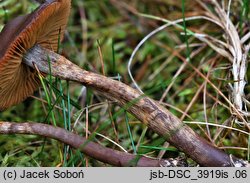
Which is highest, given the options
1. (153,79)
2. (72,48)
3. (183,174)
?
(72,48)

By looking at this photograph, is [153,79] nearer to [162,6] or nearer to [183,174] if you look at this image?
[162,6]

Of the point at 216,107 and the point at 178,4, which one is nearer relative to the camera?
the point at 216,107

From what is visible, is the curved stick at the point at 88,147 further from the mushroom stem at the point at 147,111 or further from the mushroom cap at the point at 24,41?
the mushroom cap at the point at 24,41

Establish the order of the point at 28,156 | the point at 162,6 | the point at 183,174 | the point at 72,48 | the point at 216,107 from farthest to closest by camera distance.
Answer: the point at 162,6 < the point at 72,48 < the point at 216,107 < the point at 28,156 < the point at 183,174

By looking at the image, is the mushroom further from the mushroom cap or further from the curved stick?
the curved stick

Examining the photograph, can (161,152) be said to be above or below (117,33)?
below

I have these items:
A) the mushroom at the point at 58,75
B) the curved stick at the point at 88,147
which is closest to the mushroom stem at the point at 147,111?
the mushroom at the point at 58,75

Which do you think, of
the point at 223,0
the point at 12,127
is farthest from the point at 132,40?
the point at 12,127
